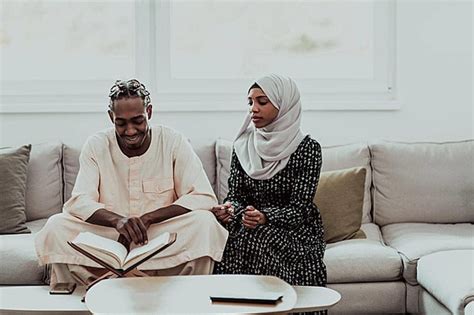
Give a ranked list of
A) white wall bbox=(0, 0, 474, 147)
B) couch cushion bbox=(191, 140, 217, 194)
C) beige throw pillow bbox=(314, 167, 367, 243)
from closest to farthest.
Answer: beige throw pillow bbox=(314, 167, 367, 243)
couch cushion bbox=(191, 140, 217, 194)
white wall bbox=(0, 0, 474, 147)

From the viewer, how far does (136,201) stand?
3697 millimetres

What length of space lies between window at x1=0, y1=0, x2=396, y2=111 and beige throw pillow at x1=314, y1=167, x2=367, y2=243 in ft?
2.70

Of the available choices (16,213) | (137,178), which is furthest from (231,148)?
(16,213)

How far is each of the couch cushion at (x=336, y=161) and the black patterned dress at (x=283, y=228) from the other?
0.43 m

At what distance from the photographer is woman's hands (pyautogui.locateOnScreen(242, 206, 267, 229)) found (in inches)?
141

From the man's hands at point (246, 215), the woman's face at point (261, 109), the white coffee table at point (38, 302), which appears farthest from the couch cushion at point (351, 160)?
the white coffee table at point (38, 302)

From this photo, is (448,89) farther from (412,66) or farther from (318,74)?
(318,74)

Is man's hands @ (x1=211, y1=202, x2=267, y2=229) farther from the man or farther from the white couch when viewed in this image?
the white couch

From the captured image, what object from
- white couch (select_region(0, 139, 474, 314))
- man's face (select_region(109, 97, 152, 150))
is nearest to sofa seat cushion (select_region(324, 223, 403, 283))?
white couch (select_region(0, 139, 474, 314))

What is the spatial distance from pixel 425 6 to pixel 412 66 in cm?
33

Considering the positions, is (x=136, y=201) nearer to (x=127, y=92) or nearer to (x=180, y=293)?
(x=127, y=92)

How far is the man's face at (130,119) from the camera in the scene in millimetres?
3586

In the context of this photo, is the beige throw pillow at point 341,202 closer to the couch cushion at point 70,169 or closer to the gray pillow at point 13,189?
the couch cushion at point 70,169

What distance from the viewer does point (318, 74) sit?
4.88m
